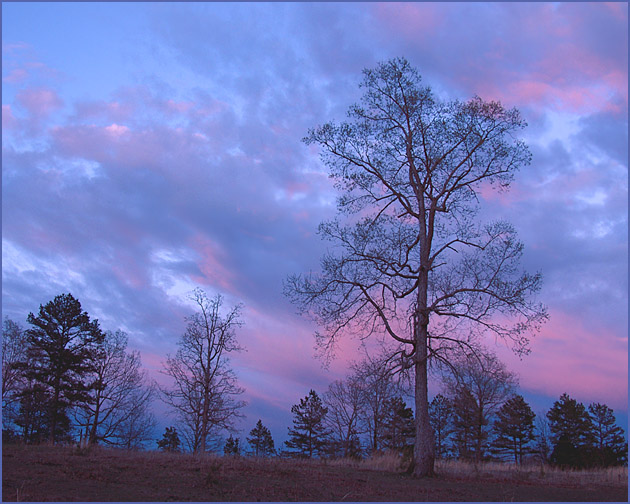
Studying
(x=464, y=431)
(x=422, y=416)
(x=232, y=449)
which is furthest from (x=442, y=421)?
(x=422, y=416)

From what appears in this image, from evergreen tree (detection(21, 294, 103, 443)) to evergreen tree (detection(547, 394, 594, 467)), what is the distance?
37.9m

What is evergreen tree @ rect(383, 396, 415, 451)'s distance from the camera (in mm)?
44969

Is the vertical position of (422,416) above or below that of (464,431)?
above

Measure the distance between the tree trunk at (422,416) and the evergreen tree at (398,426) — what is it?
27.5 m

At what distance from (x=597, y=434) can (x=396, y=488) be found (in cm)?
4387

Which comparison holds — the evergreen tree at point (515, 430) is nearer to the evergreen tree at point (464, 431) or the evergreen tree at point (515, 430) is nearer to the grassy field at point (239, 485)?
the evergreen tree at point (464, 431)

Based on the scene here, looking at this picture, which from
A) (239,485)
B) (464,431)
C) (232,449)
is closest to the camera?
(239,485)

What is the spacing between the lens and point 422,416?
1673 centimetres

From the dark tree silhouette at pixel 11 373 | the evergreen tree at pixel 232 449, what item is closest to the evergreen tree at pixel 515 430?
the evergreen tree at pixel 232 449

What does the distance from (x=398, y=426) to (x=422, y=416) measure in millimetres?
33023

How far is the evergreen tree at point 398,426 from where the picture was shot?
45.0 m

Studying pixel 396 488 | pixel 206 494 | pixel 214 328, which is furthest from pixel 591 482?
pixel 214 328

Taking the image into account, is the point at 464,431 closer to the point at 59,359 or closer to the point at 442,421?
the point at 442,421

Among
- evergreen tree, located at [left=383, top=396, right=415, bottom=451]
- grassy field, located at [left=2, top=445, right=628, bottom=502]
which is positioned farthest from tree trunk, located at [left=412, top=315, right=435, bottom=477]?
evergreen tree, located at [left=383, top=396, right=415, bottom=451]
